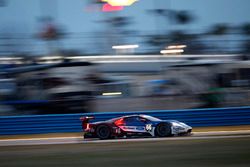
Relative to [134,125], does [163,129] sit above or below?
below

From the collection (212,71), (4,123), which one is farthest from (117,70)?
(4,123)

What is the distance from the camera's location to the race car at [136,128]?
1022cm

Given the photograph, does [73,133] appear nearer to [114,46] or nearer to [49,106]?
[49,106]

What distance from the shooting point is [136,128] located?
10.3m

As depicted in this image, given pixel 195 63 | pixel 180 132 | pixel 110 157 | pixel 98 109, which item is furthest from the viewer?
pixel 195 63

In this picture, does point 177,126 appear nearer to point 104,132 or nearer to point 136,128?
point 136,128

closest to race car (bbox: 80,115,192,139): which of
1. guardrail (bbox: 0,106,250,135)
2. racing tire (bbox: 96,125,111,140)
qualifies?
racing tire (bbox: 96,125,111,140)

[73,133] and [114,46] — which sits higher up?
[114,46]

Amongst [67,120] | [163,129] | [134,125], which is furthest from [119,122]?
[67,120]

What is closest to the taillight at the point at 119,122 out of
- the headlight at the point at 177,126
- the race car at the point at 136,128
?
the race car at the point at 136,128

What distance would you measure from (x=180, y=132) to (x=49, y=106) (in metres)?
4.44

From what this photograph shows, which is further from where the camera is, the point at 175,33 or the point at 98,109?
the point at 175,33

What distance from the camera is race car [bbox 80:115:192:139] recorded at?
33.5ft

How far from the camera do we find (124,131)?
34.0 ft
